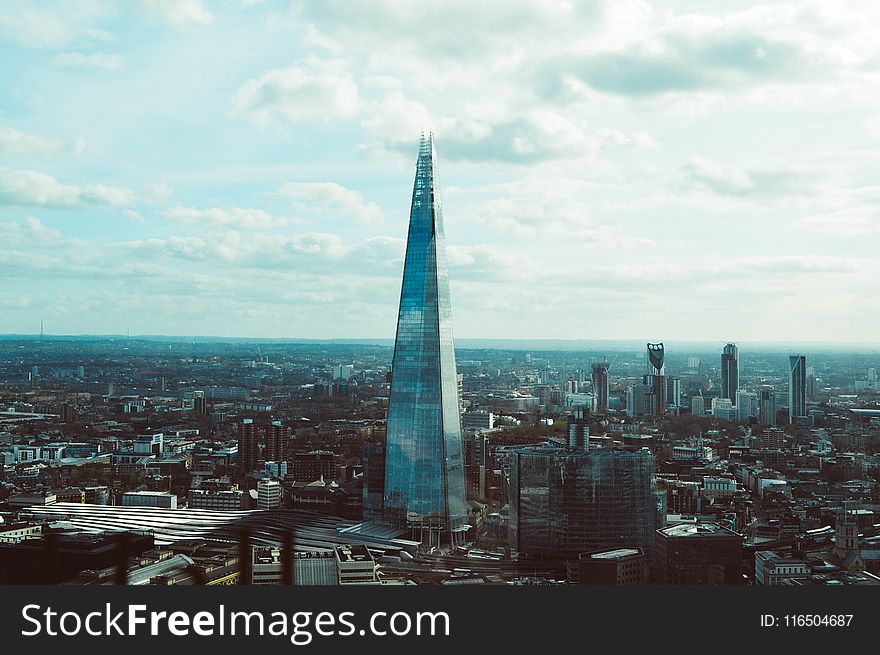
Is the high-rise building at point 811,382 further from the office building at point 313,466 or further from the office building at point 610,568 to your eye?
the office building at point 610,568

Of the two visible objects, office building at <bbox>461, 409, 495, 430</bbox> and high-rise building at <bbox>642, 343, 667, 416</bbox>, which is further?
high-rise building at <bbox>642, 343, 667, 416</bbox>

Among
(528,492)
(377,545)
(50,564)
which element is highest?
(50,564)

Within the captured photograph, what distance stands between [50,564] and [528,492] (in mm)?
A: 6611

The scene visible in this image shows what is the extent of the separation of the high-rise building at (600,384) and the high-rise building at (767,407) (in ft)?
8.48

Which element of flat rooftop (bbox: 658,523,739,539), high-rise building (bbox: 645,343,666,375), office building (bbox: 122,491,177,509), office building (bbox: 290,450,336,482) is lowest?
office building (bbox: 122,491,177,509)

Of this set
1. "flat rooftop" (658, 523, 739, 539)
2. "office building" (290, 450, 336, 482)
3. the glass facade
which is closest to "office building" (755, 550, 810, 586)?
"flat rooftop" (658, 523, 739, 539)

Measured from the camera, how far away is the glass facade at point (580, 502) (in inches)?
320

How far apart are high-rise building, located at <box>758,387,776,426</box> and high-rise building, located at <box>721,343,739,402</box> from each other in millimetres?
523

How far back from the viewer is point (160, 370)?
14.9 m

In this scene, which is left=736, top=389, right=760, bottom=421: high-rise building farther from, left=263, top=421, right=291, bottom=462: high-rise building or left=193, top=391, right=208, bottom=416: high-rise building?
left=193, top=391, right=208, bottom=416: high-rise building

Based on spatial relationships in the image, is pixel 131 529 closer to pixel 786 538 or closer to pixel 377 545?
pixel 377 545

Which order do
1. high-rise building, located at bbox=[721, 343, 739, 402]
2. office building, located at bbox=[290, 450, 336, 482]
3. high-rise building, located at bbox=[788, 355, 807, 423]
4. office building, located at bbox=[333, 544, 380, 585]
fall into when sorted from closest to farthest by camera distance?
office building, located at bbox=[333, 544, 380, 585] → office building, located at bbox=[290, 450, 336, 482] → high-rise building, located at bbox=[788, 355, 807, 423] → high-rise building, located at bbox=[721, 343, 739, 402]

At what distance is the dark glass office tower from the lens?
34.0 ft

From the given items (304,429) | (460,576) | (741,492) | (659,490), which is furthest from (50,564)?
(304,429)
